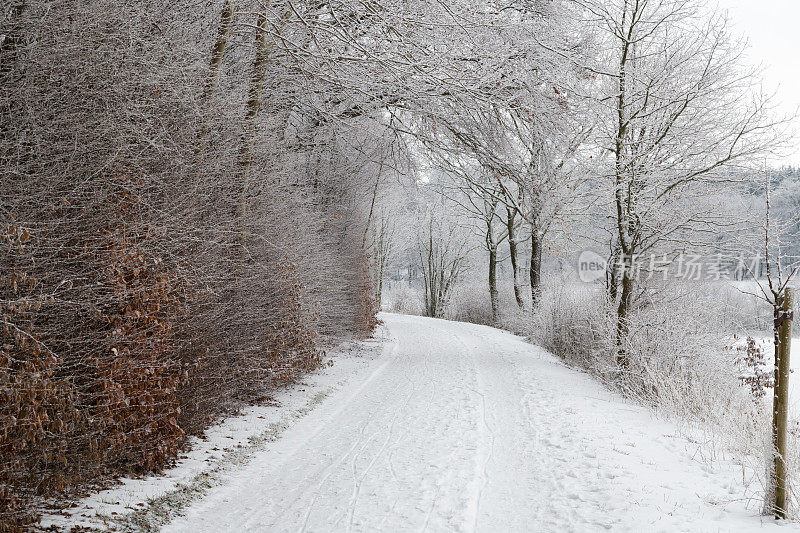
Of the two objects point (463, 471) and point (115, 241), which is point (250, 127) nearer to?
point (115, 241)

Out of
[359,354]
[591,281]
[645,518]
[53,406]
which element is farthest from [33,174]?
[591,281]

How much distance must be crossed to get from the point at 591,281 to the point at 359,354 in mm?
6862

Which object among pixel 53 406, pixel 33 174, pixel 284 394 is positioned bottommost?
pixel 284 394

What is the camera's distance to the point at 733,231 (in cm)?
1105

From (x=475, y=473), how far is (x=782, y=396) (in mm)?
2714

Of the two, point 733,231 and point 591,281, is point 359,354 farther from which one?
point 733,231

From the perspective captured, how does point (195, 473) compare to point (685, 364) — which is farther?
point (685, 364)

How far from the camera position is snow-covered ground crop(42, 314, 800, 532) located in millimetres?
4453

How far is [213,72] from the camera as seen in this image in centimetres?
662

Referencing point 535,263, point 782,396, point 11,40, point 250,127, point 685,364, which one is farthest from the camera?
point 535,263

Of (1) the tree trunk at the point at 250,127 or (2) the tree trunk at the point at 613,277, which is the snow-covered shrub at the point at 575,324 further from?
(1) the tree trunk at the point at 250,127

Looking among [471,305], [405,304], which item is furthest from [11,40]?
[405,304]

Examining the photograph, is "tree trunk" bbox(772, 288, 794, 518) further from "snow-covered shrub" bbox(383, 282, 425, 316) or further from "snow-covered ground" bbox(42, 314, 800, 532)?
"snow-covered shrub" bbox(383, 282, 425, 316)

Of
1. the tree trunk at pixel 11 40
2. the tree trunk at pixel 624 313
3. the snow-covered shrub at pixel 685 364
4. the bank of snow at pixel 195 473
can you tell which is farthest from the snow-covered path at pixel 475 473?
Answer: the tree trunk at pixel 11 40
